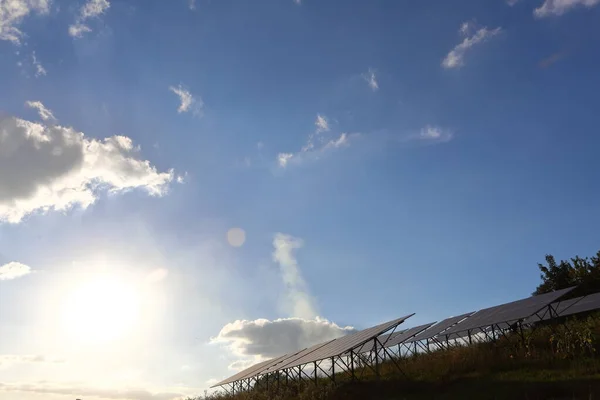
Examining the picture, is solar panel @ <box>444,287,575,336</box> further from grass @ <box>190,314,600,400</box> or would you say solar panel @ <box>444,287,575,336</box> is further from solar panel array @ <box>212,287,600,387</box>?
grass @ <box>190,314,600,400</box>

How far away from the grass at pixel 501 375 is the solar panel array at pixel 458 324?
1.69m

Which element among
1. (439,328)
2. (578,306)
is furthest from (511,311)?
(439,328)

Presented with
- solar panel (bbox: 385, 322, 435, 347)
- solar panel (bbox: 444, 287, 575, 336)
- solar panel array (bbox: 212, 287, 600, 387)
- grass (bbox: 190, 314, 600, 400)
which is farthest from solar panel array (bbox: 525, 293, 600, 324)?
solar panel (bbox: 385, 322, 435, 347)

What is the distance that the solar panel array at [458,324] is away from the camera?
1107 inches

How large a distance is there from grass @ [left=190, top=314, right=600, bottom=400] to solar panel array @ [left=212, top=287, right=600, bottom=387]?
1.69 metres

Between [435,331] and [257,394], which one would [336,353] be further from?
[435,331]

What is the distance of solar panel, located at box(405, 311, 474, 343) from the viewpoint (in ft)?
132

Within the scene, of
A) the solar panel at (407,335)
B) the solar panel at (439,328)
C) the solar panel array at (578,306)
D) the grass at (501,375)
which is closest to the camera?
the grass at (501,375)

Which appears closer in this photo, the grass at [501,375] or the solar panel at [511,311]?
the grass at [501,375]

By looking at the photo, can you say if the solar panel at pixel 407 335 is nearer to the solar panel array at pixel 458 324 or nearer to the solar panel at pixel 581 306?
the solar panel array at pixel 458 324

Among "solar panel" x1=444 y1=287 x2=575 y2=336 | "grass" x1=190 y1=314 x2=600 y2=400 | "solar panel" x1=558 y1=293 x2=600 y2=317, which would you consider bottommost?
"grass" x1=190 y1=314 x2=600 y2=400

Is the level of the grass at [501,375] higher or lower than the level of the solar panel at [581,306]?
lower

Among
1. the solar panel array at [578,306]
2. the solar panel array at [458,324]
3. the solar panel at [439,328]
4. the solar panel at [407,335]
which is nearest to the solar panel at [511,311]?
the solar panel array at [458,324]

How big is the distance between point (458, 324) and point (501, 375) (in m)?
14.3
